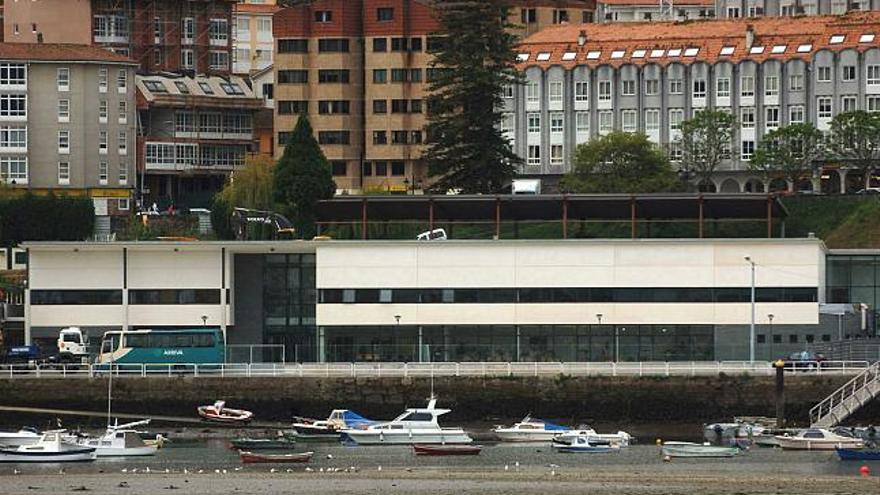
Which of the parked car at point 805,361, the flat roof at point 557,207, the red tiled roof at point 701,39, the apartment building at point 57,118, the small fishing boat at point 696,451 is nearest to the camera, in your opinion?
the small fishing boat at point 696,451

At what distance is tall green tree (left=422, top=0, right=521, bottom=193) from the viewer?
16125 cm

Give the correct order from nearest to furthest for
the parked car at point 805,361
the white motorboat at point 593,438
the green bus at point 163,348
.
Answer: the white motorboat at point 593,438 → the parked car at point 805,361 → the green bus at point 163,348

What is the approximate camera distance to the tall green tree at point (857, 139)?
16600 centimetres

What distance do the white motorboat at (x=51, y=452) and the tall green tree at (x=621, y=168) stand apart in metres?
62.3

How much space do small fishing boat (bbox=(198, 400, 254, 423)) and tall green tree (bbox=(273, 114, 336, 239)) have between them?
3809cm

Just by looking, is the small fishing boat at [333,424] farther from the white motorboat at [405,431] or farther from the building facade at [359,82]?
the building facade at [359,82]

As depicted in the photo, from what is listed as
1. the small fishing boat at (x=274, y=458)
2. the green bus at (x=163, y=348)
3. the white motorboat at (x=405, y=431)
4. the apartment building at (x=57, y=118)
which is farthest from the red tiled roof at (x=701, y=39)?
the small fishing boat at (x=274, y=458)

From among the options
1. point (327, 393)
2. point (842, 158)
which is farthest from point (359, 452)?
point (842, 158)

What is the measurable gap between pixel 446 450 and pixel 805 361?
16.6m

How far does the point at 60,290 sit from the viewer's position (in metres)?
127

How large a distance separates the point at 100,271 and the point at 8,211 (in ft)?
157

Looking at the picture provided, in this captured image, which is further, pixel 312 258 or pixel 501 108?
pixel 501 108

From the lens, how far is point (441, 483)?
328 ft

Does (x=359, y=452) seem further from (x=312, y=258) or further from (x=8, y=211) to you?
(x=8, y=211)
